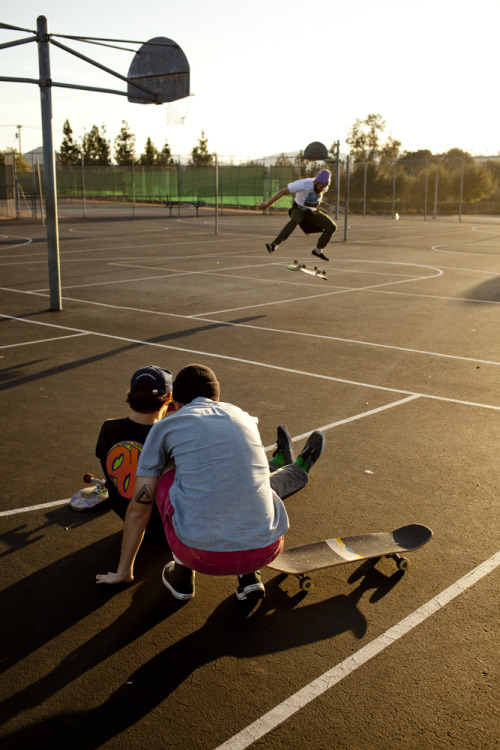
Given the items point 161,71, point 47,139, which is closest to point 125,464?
point 47,139

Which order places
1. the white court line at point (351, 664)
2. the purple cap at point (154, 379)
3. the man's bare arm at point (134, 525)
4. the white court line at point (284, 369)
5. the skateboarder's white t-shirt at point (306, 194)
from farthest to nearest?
the skateboarder's white t-shirt at point (306, 194), the white court line at point (284, 369), the purple cap at point (154, 379), the man's bare arm at point (134, 525), the white court line at point (351, 664)

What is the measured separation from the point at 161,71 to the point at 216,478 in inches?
467

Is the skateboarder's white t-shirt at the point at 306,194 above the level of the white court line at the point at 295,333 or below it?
above

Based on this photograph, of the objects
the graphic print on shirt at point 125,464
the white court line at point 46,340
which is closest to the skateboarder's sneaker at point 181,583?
the graphic print on shirt at point 125,464

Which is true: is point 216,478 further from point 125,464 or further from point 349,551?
point 349,551

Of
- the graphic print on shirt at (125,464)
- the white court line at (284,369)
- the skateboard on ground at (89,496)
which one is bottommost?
the skateboard on ground at (89,496)

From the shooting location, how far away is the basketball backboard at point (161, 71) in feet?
44.1

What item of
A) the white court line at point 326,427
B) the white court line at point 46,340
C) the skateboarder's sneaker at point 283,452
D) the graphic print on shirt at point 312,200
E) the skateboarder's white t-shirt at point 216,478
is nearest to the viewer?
the skateboarder's white t-shirt at point 216,478

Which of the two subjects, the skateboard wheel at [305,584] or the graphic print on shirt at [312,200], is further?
the graphic print on shirt at [312,200]

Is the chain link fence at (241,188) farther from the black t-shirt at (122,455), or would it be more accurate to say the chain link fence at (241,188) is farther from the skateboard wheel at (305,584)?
the skateboard wheel at (305,584)

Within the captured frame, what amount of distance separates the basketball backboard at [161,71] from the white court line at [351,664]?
11.6 m

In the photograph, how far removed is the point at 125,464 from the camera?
4566 mm

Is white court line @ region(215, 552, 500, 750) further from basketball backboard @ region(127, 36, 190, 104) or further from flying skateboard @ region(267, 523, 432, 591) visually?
basketball backboard @ region(127, 36, 190, 104)

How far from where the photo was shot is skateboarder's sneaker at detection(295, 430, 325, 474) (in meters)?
5.69
